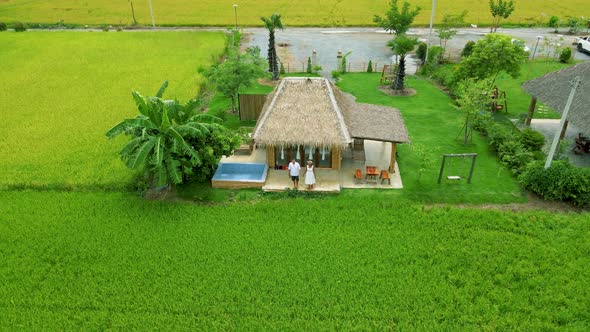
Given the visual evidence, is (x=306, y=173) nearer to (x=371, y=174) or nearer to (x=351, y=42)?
(x=371, y=174)

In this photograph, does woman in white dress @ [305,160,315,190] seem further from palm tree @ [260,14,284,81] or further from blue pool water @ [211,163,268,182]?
palm tree @ [260,14,284,81]

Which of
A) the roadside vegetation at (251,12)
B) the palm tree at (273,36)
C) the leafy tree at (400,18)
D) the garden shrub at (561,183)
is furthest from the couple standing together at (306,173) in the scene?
the roadside vegetation at (251,12)

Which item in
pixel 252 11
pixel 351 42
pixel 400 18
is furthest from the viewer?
pixel 252 11

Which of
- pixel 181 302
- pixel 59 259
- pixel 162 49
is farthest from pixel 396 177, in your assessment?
pixel 162 49

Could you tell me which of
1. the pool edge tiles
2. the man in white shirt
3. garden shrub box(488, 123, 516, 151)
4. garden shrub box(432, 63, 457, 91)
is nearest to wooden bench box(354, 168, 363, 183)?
the man in white shirt

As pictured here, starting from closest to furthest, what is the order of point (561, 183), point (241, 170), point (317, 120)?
1. point (561, 183)
2. point (317, 120)
3. point (241, 170)

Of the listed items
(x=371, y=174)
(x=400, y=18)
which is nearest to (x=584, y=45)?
(x=400, y=18)
